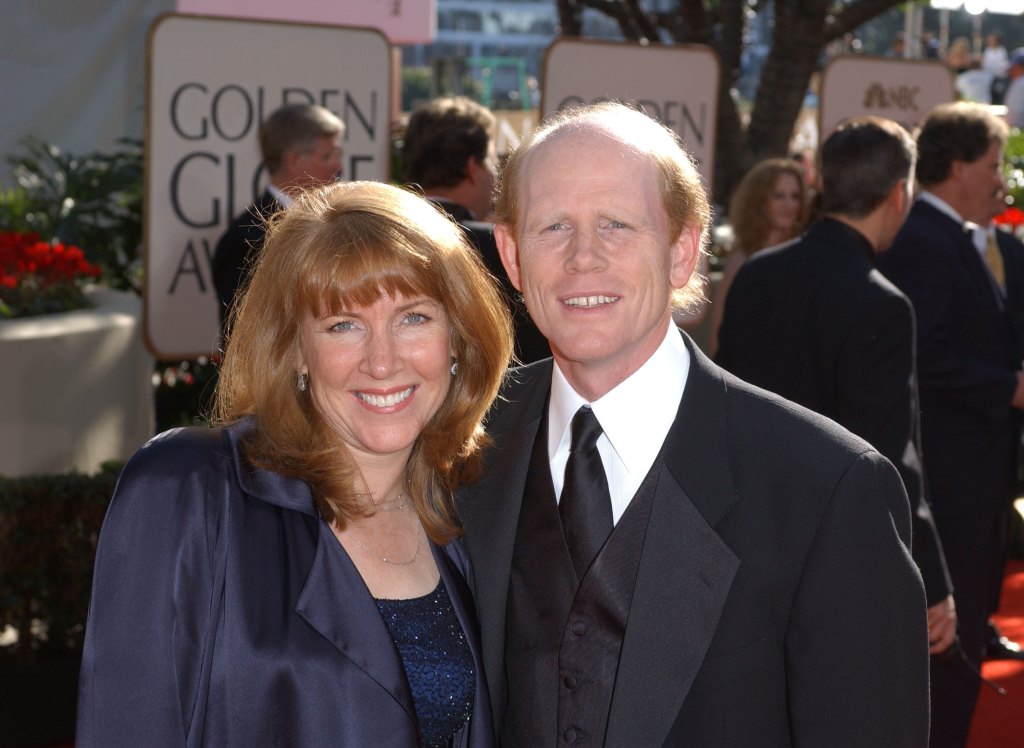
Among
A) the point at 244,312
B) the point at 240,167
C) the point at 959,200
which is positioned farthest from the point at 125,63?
the point at 244,312

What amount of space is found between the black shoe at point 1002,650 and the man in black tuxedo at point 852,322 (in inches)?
86.0

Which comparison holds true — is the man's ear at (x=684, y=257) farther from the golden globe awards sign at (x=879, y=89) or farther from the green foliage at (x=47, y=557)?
the golden globe awards sign at (x=879, y=89)

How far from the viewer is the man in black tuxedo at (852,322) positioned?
375cm

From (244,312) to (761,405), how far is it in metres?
1.00

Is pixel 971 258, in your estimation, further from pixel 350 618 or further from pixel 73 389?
pixel 73 389

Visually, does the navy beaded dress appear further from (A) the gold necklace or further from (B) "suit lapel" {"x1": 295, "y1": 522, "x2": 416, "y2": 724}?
(A) the gold necklace

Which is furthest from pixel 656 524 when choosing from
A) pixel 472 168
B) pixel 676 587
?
pixel 472 168

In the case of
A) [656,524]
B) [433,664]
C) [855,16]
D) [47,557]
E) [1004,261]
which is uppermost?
[855,16]

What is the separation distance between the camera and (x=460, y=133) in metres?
5.20

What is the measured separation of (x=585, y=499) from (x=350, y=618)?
47 centimetres

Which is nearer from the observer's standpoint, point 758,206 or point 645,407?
point 645,407

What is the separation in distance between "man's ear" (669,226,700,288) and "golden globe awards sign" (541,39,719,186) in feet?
10.5

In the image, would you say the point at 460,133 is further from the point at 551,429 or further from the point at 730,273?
the point at 551,429

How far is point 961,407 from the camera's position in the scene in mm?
4582
